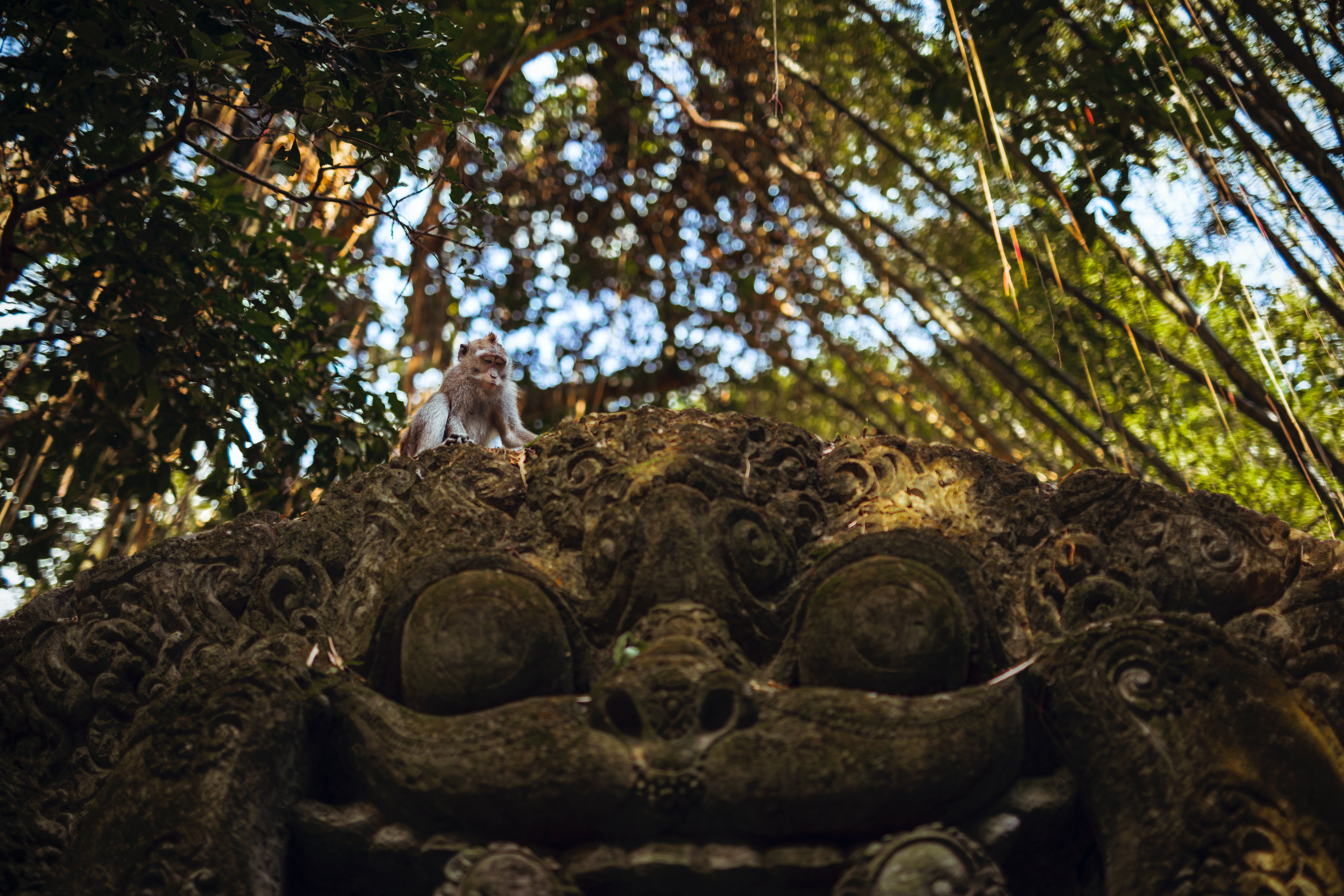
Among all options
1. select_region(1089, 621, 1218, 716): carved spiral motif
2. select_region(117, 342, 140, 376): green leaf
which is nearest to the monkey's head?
select_region(117, 342, 140, 376): green leaf

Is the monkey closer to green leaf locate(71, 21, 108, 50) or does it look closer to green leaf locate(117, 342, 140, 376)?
green leaf locate(117, 342, 140, 376)

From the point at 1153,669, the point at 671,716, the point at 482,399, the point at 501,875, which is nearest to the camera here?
the point at 501,875

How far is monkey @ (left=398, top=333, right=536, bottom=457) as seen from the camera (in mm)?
6070

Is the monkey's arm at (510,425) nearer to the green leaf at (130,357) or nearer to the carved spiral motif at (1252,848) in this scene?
the green leaf at (130,357)

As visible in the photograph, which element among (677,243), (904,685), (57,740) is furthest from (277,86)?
(677,243)

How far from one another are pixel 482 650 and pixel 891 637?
1294 mm

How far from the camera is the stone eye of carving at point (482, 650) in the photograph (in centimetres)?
368

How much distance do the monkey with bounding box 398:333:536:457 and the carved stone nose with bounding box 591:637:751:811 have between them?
8.62 ft

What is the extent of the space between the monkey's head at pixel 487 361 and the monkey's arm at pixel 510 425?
0.08 m

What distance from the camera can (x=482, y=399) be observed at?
6.20m

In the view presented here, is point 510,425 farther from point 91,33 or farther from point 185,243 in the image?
point 91,33

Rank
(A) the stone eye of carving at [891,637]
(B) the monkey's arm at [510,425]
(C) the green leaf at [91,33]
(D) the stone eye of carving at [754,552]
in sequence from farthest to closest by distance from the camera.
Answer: (B) the monkey's arm at [510,425], (C) the green leaf at [91,33], (D) the stone eye of carving at [754,552], (A) the stone eye of carving at [891,637]

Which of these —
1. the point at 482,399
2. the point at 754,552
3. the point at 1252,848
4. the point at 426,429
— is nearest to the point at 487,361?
the point at 482,399

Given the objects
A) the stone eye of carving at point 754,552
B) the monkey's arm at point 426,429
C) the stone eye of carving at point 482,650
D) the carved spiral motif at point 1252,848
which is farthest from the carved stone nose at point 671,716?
the monkey's arm at point 426,429
